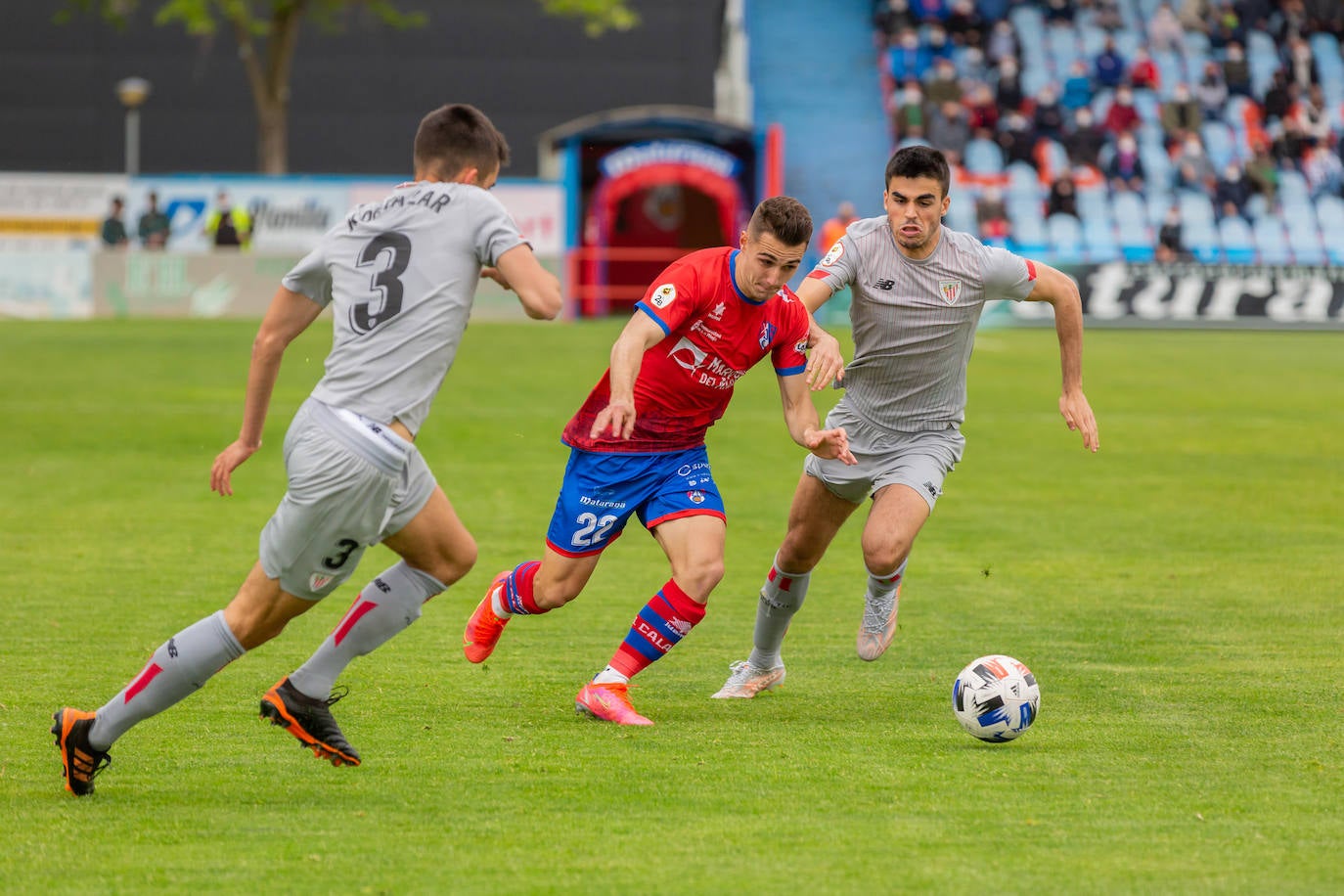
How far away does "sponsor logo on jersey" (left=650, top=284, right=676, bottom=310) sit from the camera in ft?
19.3

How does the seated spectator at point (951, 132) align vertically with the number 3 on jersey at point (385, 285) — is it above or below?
below

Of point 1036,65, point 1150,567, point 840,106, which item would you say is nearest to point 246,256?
point 840,106

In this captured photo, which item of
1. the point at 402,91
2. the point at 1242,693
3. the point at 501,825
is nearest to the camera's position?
the point at 501,825

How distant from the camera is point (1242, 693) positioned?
641cm

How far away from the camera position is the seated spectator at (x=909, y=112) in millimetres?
34688

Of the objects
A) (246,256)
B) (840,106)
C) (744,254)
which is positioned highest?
(744,254)

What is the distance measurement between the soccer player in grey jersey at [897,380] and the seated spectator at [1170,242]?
26.4 meters

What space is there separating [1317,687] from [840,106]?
105 ft

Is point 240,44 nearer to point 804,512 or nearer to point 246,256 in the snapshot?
point 246,256

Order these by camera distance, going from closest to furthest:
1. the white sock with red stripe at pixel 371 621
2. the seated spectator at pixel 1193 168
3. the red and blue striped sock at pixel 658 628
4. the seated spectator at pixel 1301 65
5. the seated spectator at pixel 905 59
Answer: the white sock with red stripe at pixel 371 621 → the red and blue striped sock at pixel 658 628 → the seated spectator at pixel 1193 168 → the seated spectator at pixel 905 59 → the seated spectator at pixel 1301 65

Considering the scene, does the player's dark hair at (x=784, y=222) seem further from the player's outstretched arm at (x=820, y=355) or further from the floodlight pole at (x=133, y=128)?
the floodlight pole at (x=133, y=128)

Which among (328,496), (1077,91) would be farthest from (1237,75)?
(328,496)

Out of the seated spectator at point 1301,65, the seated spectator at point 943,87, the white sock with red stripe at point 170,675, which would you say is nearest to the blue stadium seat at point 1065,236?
the seated spectator at point 943,87

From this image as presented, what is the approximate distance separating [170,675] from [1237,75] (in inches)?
1455
